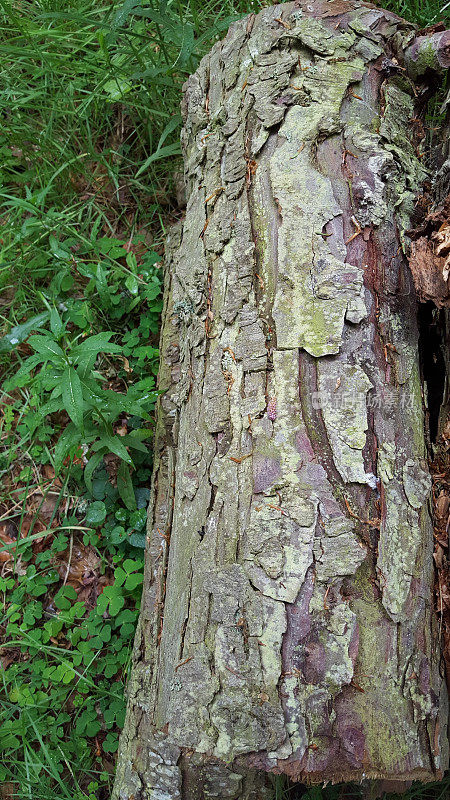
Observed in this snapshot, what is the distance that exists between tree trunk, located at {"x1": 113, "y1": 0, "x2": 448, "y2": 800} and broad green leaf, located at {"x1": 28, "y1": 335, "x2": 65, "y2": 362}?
18.1 inches

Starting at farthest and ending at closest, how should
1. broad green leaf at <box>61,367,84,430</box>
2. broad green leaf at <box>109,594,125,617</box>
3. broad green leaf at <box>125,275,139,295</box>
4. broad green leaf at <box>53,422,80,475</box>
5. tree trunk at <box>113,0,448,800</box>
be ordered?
broad green leaf at <box>125,275,139,295</box> < broad green leaf at <box>109,594,125,617</box> < broad green leaf at <box>53,422,80,475</box> < broad green leaf at <box>61,367,84,430</box> < tree trunk at <box>113,0,448,800</box>

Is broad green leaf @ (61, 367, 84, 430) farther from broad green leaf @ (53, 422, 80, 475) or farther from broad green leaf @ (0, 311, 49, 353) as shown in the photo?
broad green leaf @ (0, 311, 49, 353)

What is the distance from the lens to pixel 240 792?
1676 millimetres

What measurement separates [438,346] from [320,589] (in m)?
0.93

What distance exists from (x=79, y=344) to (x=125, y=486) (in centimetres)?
66

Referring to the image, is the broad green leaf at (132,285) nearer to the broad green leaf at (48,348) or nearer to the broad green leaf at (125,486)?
the broad green leaf at (48,348)

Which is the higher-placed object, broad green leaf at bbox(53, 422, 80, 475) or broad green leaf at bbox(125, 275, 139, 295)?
broad green leaf at bbox(125, 275, 139, 295)

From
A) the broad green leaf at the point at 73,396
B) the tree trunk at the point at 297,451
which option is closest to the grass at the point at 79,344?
the broad green leaf at the point at 73,396

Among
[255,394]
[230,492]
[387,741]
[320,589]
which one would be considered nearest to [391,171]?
[255,394]

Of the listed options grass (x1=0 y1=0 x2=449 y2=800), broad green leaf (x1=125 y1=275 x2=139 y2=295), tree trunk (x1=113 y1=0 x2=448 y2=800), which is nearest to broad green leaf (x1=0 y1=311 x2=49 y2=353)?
grass (x1=0 y1=0 x2=449 y2=800)

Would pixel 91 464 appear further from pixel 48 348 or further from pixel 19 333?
pixel 19 333

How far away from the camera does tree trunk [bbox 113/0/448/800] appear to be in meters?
1.49

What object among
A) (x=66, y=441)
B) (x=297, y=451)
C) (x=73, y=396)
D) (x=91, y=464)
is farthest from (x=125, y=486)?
(x=297, y=451)

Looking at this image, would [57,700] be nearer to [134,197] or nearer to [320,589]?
[320,589]
